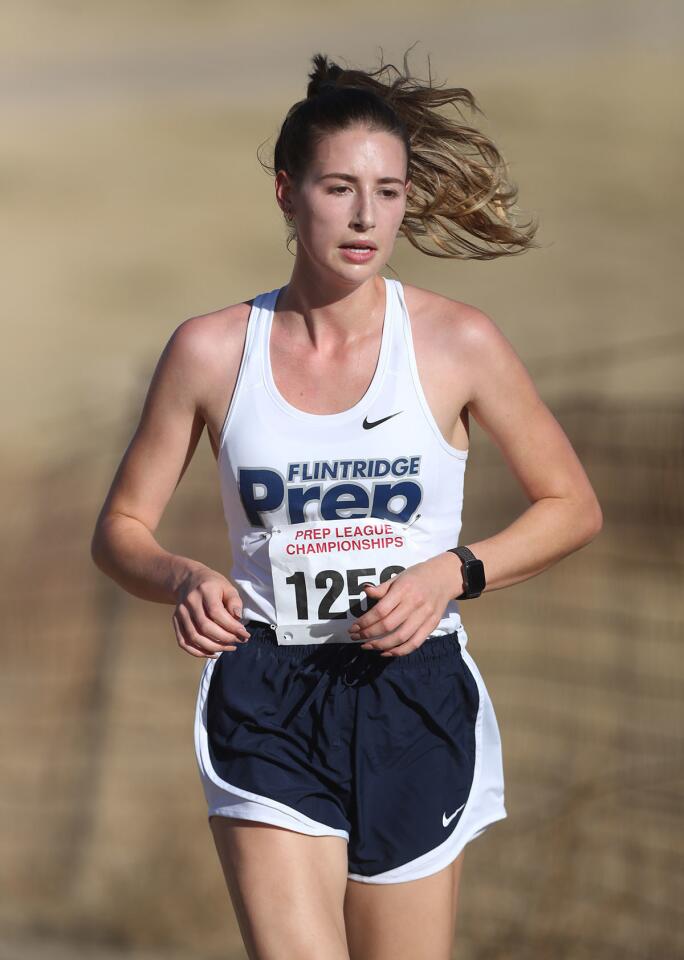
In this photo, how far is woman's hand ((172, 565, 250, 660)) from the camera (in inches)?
95.2

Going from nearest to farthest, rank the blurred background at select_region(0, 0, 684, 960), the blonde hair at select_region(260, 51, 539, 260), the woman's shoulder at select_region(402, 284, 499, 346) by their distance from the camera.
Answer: the woman's shoulder at select_region(402, 284, 499, 346) → the blonde hair at select_region(260, 51, 539, 260) → the blurred background at select_region(0, 0, 684, 960)

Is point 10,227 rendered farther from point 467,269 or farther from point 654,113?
point 654,113

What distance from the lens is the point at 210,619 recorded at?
2.43 metres

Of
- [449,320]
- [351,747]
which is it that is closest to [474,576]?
[351,747]

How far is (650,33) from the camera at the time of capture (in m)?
9.51

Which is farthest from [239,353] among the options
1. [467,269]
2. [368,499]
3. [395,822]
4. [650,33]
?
[650,33]

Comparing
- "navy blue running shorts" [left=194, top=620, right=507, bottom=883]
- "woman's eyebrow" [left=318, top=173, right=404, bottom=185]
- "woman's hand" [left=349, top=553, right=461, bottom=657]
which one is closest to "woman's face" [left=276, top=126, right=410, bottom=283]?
"woman's eyebrow" [left=318, top=173, right=404, bottom=185]

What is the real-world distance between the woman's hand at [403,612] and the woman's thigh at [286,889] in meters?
0.36

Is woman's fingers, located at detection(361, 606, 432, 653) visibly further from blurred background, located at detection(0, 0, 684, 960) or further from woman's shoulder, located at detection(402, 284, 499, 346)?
blurred background, located at detection(0, 0, 684, 960)

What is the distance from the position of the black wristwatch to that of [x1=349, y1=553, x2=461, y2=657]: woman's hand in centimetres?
8

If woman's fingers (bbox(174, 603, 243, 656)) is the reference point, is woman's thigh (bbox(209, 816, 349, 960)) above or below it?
below

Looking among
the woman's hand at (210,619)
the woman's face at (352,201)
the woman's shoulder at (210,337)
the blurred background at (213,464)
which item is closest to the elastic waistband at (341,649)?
the woman's hand at (210,619)

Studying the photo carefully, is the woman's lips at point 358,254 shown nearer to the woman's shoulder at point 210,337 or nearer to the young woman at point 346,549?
the young woman at point 346,549

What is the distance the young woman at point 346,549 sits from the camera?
2613 millimetres
